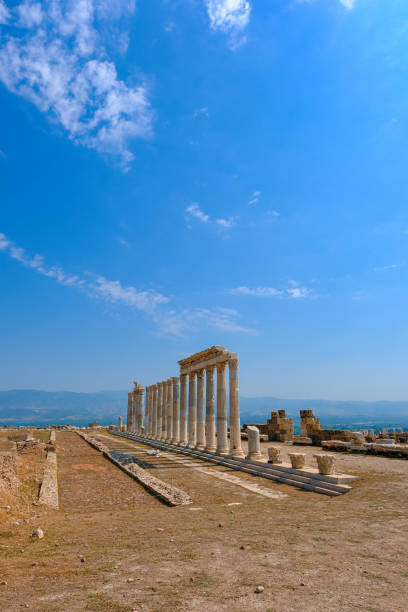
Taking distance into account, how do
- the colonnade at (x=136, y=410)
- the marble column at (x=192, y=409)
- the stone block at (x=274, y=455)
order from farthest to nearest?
the colonnade at (x=136, y=410)
the marble column at (x=192, y=409)
the stone block at (x=274, y=455)

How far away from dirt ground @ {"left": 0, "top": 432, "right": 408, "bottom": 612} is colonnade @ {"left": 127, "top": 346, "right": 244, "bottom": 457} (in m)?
11.6

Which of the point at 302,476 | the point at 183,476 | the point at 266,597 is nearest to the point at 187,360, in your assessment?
the point at 183,476

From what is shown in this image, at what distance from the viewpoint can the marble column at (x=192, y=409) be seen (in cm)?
3381

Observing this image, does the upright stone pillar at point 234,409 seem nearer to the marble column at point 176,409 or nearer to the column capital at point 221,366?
the column capital at point 221,366

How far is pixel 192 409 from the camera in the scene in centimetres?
3478

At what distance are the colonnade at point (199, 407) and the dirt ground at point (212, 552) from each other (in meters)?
11.6

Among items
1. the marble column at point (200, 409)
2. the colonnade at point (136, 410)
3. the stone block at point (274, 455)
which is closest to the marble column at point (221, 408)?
the marble column at point (200, 409)

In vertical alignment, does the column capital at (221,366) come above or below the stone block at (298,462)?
above

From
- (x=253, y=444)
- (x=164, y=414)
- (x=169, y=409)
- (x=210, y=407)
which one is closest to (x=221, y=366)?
(x=210, y=407)

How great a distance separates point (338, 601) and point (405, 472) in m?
13.2

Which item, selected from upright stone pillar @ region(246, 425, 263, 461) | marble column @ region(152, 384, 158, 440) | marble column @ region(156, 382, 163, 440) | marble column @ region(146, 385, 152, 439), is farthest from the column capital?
marble column @ region(146, 385, 152, 439)

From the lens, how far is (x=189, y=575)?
269 inches

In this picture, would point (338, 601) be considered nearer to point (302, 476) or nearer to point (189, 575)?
point (189, 575)

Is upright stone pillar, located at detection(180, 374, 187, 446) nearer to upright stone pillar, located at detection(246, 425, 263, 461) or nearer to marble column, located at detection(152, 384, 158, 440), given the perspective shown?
marble column, located at detection(152, 384, 158, 440)
